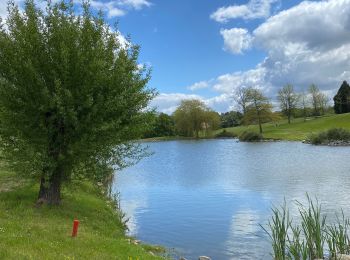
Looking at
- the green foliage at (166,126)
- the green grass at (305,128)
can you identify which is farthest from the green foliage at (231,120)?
the green grass at (305,128)

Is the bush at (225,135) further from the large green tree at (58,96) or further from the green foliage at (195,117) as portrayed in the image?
the large green tree at (58,96)

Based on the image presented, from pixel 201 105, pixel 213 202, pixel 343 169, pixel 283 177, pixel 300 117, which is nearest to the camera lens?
pixel 213 202

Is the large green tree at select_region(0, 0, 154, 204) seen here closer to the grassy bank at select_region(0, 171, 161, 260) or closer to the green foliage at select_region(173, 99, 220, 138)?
the grassy bank at select_region(0, 171, 161, 260)

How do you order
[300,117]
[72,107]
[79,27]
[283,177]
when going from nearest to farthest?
[72,107] < [79,27] < [283,177] < [300,117]

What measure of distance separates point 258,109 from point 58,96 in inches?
4529

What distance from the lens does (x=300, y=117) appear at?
6097 inches

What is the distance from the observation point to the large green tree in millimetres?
16797

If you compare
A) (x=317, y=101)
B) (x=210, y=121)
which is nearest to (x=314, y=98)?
(x=317, y=101)

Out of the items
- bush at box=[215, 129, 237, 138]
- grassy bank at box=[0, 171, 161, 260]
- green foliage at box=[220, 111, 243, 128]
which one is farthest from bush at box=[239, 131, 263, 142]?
grassy bank at box=[0, 171, 161, 260]

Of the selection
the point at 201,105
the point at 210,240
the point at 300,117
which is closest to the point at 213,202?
the point at 210,240

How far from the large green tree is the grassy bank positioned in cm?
141

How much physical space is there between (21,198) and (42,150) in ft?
9.05

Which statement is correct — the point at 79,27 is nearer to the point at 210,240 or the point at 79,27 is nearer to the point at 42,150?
the point at 42,150

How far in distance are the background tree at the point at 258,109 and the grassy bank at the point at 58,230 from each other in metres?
108
